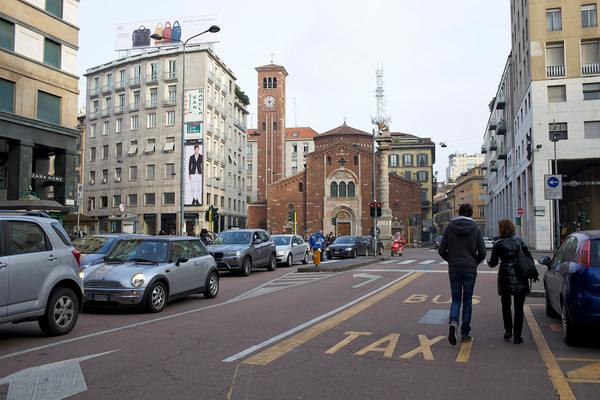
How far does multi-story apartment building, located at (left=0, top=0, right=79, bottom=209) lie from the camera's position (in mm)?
24609

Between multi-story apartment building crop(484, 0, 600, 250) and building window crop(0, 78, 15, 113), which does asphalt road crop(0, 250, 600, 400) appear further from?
multi-story apartment building crop(484, 0, 600, 250)

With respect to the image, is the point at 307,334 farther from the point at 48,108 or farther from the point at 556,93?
the point at 556,93

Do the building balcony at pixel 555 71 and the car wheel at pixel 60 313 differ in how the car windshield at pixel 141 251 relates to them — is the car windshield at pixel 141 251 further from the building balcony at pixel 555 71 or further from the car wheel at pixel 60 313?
the building balcony at pixel 555 71

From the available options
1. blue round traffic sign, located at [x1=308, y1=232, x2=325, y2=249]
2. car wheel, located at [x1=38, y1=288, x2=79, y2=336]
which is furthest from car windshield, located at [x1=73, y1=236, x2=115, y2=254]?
blue round traffic sign, located at [x1=308, y1=232, x2=325, y2=249]

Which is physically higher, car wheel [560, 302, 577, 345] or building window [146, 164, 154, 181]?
building window [146, 164, 154, 181]

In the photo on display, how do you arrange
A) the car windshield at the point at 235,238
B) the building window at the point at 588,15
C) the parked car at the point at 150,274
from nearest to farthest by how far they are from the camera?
the parked car at the point at 150,274 < the car windshield at the point at 235,238 < the building window at the point at 588,15

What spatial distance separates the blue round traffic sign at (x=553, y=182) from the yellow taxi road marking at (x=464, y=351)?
13.3m

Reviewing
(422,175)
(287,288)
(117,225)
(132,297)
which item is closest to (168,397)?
(132,297)

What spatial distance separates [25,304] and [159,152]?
153 ft

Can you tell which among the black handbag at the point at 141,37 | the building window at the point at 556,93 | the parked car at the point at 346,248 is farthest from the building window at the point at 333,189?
the parked car at the point at 346,248

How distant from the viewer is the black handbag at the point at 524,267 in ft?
21.8

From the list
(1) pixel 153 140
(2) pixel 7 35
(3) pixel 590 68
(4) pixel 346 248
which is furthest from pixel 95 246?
(1) pixel 153 140

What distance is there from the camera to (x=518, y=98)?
147ft

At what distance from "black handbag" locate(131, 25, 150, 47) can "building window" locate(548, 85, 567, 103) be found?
40.2 m
